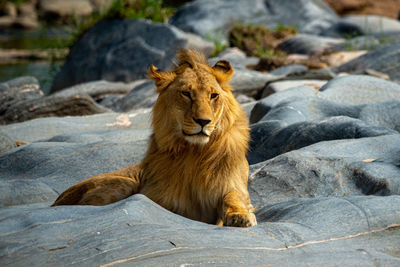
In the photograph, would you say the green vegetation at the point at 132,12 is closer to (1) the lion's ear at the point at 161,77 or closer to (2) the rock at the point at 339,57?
(2) the rock at the point at 339,57

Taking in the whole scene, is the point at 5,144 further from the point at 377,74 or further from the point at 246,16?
the point at 246,16

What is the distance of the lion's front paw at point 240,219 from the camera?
137 inches

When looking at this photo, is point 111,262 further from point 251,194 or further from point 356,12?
point 356,12

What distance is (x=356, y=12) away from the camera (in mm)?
23141

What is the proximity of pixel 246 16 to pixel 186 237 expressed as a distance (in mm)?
14822

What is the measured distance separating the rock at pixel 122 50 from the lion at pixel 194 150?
880 cm

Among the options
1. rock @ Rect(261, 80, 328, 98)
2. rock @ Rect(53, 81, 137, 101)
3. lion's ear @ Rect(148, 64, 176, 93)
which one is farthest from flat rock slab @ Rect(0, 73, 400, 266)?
rock @ Rect(53, 81, 137, 101)

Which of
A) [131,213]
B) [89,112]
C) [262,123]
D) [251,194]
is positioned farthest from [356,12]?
[131,213]

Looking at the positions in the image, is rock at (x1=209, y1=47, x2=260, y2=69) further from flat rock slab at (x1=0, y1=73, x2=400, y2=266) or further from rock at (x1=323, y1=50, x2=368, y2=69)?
flat rock slab at (x1=0, y1=73, x2=400, y2=266)

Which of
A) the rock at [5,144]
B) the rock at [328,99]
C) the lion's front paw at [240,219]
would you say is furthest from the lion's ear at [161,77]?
the rock at [5,144]

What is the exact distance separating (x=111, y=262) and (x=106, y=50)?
11782 mm

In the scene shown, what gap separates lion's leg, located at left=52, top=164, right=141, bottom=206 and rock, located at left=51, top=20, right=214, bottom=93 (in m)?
8.68

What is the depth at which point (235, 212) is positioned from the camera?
141 inches

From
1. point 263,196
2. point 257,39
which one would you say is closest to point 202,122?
point 263,196
